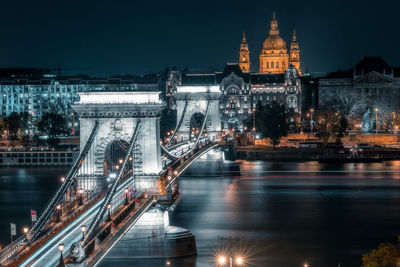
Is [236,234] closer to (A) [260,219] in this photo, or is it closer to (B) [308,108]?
(A) [260,219]

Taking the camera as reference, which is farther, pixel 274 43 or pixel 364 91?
pixel 274 43

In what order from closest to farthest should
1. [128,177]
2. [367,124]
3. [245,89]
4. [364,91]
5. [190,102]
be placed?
1. [128,177]
2. [190,102]
3. [367,124]
4. [364,91]
5. [245,89]

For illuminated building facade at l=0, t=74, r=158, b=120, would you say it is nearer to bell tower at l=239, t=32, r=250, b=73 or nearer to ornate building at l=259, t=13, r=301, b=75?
bell tower at l=239, t=32, r=250, b=73

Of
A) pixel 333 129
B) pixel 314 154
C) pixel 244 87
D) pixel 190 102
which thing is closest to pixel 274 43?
pixel 244 87

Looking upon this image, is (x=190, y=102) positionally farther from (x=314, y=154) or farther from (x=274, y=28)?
(x=274, y=28)

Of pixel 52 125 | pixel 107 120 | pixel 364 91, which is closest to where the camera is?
pixel 107 120

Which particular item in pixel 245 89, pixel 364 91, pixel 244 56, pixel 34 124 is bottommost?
pixel 34 124
